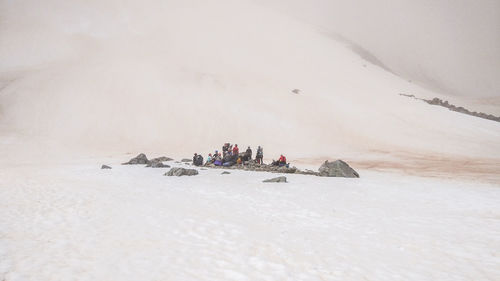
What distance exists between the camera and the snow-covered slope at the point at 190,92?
107ft

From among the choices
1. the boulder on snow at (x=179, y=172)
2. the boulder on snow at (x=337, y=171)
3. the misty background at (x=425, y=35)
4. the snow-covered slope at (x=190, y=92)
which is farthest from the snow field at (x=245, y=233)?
the misty background at (x=425, y=35)

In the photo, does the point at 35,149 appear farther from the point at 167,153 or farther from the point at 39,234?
the point at 39,234

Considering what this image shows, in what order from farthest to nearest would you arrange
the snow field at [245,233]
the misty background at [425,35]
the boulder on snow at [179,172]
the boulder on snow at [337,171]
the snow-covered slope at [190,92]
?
the misty background at [425,35] → the snow-covered slope at [190,92] → the boulder on snow at [337,171] → the boulder on snow at [179,172] → the snow field at [245,233]

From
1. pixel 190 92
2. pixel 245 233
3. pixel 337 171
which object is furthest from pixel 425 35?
pixel 245 233

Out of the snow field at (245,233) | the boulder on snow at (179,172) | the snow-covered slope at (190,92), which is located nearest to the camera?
the snow field at (245,233)

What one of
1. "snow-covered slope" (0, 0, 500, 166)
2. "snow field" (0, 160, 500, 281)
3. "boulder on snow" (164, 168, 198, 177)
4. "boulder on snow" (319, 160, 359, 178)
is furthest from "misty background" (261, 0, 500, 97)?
"snow field" (0, 160, 500, 281)

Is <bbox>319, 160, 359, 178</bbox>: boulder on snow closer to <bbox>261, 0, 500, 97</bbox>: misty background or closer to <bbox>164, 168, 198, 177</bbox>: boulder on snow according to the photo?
<bbox>164, 168, 198, 177</bbox>: boulder on snow

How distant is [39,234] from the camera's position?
6203 millimetres

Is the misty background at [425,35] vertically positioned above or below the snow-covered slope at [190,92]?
above

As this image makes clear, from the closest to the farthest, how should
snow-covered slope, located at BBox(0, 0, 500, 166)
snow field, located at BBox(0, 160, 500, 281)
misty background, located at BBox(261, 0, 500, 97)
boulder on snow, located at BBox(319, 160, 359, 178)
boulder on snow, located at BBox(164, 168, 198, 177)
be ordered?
1. snow field, located at BBox(0, 160, 500, 281)
2. boulder on snow, located at BBox(164, 168, 198, 177)
3. boulder on snow, located at BBox(319, 160, 359, 178)
4. snow-covered slope, located at BBox(0, 0, 500, 166)
5. misty background, located at BBox(261, 0, 500, 97)

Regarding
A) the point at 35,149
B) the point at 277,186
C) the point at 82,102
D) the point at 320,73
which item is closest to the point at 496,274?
the point at 277,186

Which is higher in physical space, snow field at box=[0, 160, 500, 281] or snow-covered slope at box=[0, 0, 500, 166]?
snow-covered slope at box=[0, 0, 500, 166]

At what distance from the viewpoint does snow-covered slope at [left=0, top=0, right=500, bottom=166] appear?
3275 centimetres

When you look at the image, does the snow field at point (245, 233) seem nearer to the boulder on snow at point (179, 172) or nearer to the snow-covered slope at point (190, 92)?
the boulder on snow at point (179, 172)
